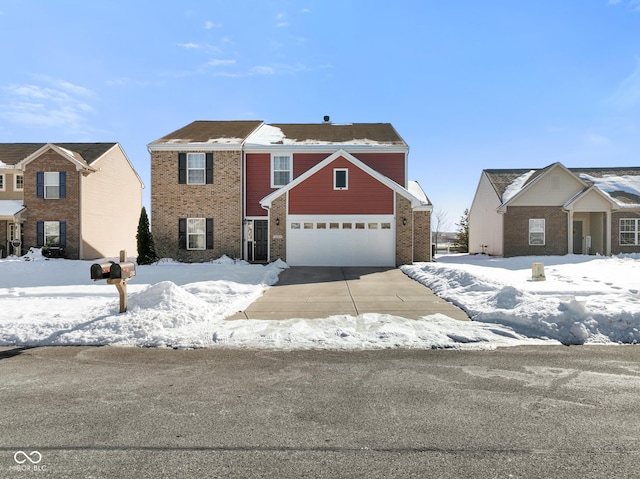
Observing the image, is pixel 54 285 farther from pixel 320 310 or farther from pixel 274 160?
pixel 274 160

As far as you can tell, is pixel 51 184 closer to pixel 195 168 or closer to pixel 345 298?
pixel 195 168

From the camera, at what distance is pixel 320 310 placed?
916 centimetres

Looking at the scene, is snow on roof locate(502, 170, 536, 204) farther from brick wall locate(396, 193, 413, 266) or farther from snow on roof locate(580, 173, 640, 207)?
brick wall locate(396, 193, 413, 266)

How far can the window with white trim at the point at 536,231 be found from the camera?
25.3 metres

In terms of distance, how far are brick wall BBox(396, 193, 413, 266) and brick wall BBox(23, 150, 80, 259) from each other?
763 inches

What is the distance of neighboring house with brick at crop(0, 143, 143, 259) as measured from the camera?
24.6 meters

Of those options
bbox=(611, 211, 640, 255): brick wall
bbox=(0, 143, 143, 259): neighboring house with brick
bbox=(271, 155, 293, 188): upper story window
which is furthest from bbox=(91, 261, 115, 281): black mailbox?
bbox=(611, 211, 640, 255): brick wall

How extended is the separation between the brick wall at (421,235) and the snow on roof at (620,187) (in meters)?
11.8

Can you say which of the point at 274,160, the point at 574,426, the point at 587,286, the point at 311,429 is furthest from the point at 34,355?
the point at 274,160

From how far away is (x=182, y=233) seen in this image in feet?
73.6

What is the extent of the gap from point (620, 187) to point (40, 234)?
37447mm

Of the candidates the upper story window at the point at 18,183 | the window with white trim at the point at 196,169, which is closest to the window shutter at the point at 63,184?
the upper story window at the point at 18,183

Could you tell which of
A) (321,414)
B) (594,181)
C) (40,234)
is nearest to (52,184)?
(40,234)

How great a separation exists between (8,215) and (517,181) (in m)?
32.8
